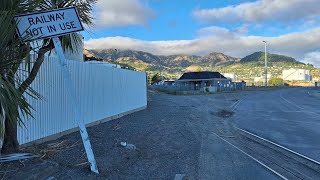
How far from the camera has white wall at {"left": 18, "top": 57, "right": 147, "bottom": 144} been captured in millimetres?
10148

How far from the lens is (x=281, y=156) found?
1029 cm

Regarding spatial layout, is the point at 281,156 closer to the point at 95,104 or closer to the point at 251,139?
the point at 251,139

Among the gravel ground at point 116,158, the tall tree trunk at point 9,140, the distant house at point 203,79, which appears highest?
the distant house at point 203,79

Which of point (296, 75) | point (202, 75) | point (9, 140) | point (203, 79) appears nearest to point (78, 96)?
point (9, 140)

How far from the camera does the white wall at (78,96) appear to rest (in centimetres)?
1015

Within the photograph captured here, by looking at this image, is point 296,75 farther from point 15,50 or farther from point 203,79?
point 15,50

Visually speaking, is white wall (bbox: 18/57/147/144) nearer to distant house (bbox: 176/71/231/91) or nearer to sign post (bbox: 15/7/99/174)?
sign post (bbox: 15/7/99/174)

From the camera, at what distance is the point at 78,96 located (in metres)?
13.2

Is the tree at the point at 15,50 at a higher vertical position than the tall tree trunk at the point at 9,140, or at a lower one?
higher

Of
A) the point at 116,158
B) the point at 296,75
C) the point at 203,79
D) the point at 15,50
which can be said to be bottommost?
the point at 116,158

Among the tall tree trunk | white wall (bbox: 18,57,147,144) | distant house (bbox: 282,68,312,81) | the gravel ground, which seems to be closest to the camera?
the gravel ground

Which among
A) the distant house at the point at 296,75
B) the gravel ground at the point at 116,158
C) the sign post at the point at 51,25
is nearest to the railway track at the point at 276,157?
the gravel ground at the point at 116,158

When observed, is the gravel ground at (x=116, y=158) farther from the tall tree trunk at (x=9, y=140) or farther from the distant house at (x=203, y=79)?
the distant house at (x=203, y=79)

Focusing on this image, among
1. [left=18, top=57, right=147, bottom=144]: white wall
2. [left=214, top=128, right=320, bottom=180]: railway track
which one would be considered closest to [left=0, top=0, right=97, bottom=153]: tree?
[left=18, top=57, right=147, bottom=144]: white wall
